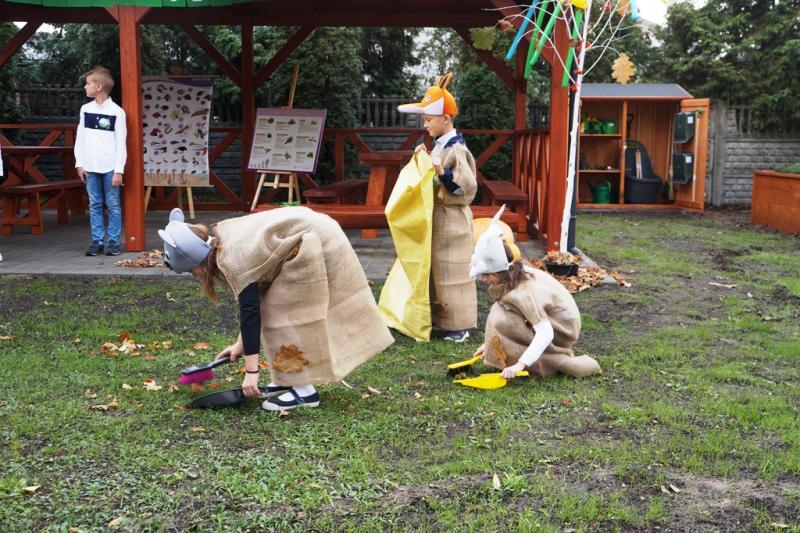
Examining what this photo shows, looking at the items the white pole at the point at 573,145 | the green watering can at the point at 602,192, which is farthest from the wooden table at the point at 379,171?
the green watering can at the point at 602,192

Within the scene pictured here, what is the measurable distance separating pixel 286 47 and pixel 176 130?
208cm

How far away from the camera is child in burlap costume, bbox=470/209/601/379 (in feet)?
14.8

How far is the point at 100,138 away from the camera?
8.28m

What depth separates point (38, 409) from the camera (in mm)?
4230

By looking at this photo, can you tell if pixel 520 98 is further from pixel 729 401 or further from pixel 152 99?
pixel 729 401

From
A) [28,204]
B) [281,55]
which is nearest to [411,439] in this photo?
[28,204]

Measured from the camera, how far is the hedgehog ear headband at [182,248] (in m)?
3.71

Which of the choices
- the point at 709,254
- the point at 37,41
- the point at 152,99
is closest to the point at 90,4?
the point at 152,99

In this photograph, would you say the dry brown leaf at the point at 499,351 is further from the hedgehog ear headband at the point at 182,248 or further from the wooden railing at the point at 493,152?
the wooden railing at the point at 493,152

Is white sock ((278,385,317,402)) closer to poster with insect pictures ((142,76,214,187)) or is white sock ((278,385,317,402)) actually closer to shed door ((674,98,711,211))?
poster with insect pictures ((142,76,214,187))

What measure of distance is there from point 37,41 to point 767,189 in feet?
53.2

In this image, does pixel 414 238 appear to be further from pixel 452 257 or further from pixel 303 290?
pixel 303 290

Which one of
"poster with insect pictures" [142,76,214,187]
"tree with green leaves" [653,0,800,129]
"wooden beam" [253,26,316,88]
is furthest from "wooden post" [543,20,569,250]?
"tree with green leaves" [653,0,800,129]

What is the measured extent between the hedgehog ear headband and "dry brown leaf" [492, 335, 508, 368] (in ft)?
5.69
